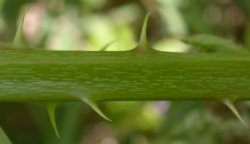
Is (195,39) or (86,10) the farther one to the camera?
(86,10)

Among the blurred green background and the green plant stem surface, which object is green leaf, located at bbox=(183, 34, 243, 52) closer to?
the green plant stem surface

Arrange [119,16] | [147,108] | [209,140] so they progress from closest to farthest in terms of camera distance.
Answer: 1. [209,140]
2. [147,108]
3. [119,16]

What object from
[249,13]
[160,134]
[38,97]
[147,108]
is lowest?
[147,108]

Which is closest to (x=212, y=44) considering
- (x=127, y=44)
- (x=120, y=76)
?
(x=120, y=76)

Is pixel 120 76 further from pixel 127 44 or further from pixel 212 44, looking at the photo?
pixel 127 44

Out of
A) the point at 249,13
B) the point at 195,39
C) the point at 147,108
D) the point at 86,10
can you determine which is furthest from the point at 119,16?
the point at 195,39

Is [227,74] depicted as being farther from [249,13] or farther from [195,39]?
[249,13]
